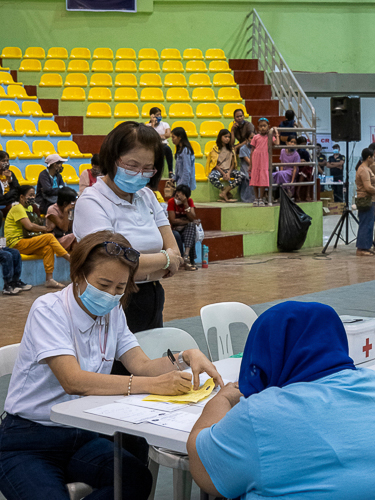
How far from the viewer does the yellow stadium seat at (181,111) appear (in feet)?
37.4

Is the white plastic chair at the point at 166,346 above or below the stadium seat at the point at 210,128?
below

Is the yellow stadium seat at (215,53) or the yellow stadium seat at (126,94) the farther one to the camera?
the yellow stadium seat at (215,53)

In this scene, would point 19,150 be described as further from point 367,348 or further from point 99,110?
point 367,348

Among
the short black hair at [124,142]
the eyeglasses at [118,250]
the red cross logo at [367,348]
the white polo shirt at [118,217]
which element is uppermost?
the short black hair at [124,142]

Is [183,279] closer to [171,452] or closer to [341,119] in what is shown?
[341,119]

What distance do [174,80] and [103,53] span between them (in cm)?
173

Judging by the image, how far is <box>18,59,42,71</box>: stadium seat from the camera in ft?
39.7

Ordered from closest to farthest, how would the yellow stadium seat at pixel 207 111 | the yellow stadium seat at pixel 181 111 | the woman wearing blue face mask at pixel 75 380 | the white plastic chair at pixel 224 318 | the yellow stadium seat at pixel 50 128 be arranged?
1. the woman wearing blue face mask at pixel 75 380
2. the white plastic chair at pixel 224 318
3. the yellow stadium seat at pixel 50 128
4. the yellow stadium seat at pixel 181 111
5. the yellow stadium seat at pixel 207 111

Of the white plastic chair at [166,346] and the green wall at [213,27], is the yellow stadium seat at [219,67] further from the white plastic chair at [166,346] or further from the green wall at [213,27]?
the white plastic chair at [166,346]

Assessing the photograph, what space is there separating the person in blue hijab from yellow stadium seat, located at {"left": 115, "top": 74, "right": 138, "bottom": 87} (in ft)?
37.3

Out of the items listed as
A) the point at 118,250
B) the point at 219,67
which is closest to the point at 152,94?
the point at 219,67

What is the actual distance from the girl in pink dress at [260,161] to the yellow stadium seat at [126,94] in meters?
3.10

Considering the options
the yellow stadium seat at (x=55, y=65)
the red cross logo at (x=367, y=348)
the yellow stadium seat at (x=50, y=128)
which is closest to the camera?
the red cross logo at (x=367, y=348)

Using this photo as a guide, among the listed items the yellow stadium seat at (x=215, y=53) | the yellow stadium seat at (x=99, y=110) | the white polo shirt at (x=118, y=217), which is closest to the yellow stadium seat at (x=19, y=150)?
the yellow stadium seat at (x=99, y=110)
